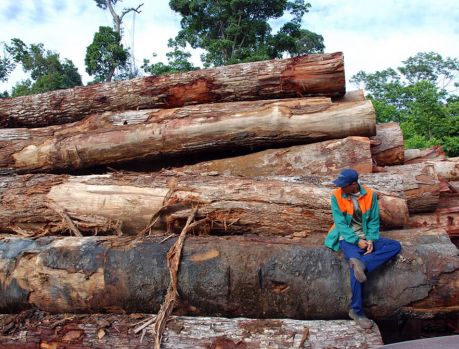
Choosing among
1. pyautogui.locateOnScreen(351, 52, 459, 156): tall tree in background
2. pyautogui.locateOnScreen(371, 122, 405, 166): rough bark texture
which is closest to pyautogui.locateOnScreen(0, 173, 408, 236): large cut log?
pyautogui.locateOnScreen(371, 122, 405, 166): rough bark texture

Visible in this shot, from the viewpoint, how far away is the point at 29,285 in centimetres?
407

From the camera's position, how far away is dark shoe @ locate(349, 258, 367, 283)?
11.6 ft

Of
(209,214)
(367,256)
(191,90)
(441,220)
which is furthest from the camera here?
(191,90)

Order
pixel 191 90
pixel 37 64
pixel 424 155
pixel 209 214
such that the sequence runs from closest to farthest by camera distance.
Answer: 1. pixel 209 214
2. pixel 424 155
3. pixel 191 90
4. pixel 37 64

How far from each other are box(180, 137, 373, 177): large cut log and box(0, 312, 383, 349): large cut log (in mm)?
2020

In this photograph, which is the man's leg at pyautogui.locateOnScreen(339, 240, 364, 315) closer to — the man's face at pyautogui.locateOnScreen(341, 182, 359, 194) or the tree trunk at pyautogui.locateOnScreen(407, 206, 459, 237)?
the man's face at pyautogui.locateOnScreen(341, 182, 359, 194)

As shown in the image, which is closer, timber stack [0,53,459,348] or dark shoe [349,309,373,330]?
dark shoe [349,309,373,330]

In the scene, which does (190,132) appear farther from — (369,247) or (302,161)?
(369,247)

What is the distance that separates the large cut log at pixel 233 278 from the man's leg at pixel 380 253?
0.11m

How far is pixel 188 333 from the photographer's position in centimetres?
352

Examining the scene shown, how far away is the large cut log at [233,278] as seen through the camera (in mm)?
3725

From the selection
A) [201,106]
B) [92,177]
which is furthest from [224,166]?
[92,177]

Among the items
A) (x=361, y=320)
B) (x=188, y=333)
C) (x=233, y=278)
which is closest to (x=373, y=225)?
(x=361, y=320)

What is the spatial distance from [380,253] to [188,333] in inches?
70.0
